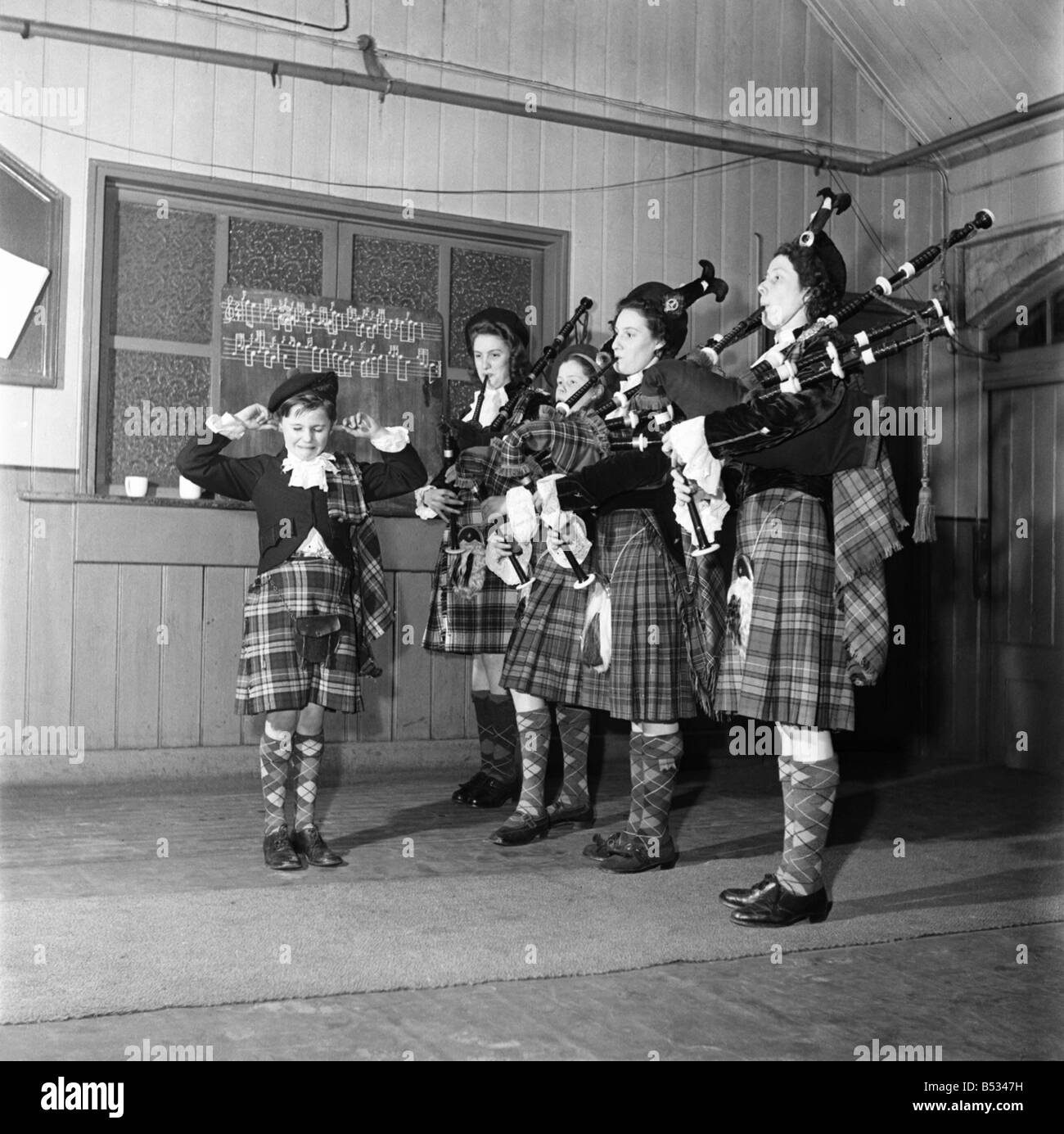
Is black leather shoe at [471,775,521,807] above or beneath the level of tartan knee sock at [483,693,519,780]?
beneath

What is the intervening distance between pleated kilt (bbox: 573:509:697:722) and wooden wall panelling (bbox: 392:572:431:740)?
5.82ft

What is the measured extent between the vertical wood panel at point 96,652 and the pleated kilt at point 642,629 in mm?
1984

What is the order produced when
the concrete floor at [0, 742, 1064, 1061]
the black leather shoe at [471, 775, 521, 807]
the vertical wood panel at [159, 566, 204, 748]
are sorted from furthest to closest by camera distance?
the vertical wood panel at [159, 566, 204, 748], the black leather shoe at [471, 775, 521, 807], the concrete floor at [0, 742, 1064, 1061]

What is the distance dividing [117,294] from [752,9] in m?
3.00

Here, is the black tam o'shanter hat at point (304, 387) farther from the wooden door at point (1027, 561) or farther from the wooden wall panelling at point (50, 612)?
the wooden door at point (1027, 561)

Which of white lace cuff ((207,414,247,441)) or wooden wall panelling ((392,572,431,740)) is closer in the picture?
white lace cuff ((207,414,247,441))

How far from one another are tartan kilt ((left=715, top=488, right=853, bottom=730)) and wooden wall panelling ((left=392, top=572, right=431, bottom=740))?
2.36 metres

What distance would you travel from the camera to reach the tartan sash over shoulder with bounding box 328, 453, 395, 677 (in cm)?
325

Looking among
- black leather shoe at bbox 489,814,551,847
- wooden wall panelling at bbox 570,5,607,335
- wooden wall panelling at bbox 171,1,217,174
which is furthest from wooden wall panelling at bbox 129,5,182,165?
black leather shoe at bbox 489,814,551,847

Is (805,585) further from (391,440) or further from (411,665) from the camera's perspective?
(411,665)

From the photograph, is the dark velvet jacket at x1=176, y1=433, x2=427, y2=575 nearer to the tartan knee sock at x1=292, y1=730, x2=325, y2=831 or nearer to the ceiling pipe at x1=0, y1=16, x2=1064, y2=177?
the tartan knee sock at x1=292, y1=730, x2=325, y2=831

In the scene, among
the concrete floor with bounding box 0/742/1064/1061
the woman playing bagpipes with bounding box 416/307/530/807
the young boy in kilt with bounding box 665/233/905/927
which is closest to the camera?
the concrete floor with bounding box 0/742/1064/1061

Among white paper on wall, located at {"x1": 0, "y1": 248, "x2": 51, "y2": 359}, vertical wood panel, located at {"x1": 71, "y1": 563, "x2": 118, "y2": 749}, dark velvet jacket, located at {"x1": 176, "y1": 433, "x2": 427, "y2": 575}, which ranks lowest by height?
vertical wood panel, located at {"x1": 71, "y1": 563, "x2": 118, "y2": 749}

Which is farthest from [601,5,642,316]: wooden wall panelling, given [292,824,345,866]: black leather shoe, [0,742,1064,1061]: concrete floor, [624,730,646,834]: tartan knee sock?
[292,824,345,866]: black leather shoe
